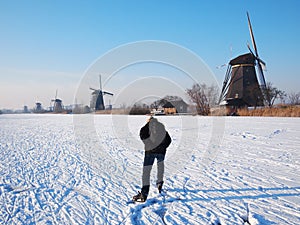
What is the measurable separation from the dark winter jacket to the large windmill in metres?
30.6

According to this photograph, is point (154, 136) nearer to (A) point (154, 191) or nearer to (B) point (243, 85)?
(A) point (154, 191)

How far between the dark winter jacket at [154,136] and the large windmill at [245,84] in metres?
30.6

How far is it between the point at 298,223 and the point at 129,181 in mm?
3197

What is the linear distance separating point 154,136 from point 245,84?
32.6 meters

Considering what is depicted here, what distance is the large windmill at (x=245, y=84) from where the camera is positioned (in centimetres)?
3219

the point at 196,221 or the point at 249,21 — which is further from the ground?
the point at 249,21

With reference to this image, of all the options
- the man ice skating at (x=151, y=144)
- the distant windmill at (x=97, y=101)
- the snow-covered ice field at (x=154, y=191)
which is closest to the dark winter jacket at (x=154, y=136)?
the man ice skating at (x=151, y=144)

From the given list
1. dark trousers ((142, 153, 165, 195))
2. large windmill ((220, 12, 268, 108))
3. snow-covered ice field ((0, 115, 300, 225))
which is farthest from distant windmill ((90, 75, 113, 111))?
dark trousers ((142, 153, 165, 195))

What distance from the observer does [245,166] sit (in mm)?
6375

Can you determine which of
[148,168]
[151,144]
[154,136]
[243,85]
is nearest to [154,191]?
[148,168]

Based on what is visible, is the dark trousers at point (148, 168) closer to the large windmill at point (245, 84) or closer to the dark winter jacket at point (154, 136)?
the dark winter jacket at point (154, 136)

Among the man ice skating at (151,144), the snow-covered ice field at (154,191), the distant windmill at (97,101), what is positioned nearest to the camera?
the snow-covered ice field at (154,191)

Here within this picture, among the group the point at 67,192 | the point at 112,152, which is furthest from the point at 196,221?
the point at 112,152

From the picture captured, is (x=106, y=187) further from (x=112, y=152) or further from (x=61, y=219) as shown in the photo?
(x=112, y=152)
